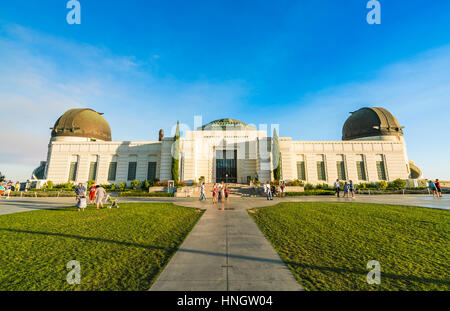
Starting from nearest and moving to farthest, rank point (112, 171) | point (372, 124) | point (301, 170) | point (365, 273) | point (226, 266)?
1. point (365, 273)
2. point (226, 266)
3. point (301, 170)
4. point (112, 171)
5. point (372, 124)

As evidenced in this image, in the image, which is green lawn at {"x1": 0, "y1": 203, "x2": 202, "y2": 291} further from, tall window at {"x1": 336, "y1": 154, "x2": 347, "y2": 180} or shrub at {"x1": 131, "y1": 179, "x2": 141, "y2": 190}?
tall window at {"x1": 336, "y1": 154, "x2": 347, "y2": 180}

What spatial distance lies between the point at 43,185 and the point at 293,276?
4255cm

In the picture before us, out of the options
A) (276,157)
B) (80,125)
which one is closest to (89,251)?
(276,157)

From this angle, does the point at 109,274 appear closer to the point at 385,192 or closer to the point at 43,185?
the point at 385,192

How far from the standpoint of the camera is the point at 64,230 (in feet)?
23.1

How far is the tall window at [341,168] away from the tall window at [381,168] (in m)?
6.16

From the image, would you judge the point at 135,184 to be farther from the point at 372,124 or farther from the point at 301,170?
the point at 372,124

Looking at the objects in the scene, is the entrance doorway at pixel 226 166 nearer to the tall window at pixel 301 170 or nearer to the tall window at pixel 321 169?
the tall window at pixel 301 170

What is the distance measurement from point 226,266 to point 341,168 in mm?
35277

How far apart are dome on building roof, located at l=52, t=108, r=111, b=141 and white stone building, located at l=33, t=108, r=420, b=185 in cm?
574

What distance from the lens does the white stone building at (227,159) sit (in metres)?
31.4

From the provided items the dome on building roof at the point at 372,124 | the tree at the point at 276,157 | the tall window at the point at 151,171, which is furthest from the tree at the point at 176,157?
the dome on building roof at the point at 372,124

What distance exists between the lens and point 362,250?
504 cm

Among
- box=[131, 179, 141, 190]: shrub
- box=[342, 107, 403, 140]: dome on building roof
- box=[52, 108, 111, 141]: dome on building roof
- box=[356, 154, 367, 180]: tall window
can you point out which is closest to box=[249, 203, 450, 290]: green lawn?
box=[131, 179, 141, 190]: shrub
